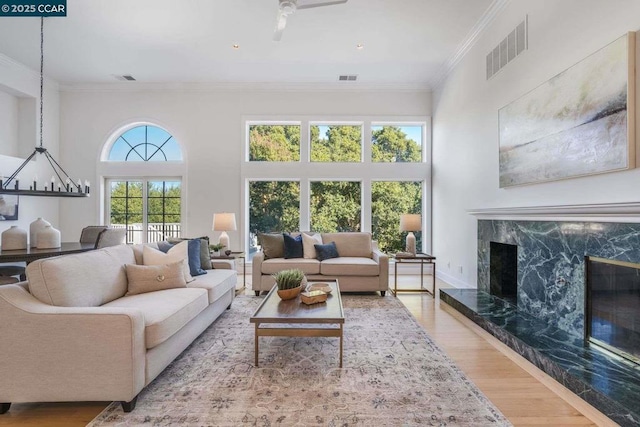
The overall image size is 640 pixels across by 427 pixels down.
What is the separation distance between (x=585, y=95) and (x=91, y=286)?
158 inches

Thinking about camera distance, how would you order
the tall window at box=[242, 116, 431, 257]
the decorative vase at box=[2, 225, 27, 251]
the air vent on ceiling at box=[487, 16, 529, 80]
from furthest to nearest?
the tall window at box=[242, 116, 431, 257] < the decorative vase at box=[2, 225, 27, 251] < the air vent on ceiling at box=[487, 16, 529, 80]

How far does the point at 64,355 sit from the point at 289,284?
5.36ft

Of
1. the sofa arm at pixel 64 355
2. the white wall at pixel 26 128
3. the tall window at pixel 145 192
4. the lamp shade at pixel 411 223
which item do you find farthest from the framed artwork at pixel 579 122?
the white wall at pixel 26 128

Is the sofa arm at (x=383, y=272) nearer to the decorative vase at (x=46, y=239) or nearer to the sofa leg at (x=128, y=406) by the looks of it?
the sofa leg at (x=128, y=406)

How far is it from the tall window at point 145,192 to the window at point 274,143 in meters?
1.46

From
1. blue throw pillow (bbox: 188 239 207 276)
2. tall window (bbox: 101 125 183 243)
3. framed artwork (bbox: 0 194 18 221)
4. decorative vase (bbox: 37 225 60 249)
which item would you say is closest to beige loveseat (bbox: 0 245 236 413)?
blue throw pillow (bbox: 188 239 207 276)

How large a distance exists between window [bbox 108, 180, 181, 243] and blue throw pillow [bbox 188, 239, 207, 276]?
290 centimetres

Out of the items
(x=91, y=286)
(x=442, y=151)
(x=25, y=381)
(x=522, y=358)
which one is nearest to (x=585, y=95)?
(x=522, y=358)

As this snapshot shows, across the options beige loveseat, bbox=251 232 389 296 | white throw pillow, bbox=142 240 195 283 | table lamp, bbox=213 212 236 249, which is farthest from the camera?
table lamp, bbox=213 212 236 249

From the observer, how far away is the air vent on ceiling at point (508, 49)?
11.0 ft

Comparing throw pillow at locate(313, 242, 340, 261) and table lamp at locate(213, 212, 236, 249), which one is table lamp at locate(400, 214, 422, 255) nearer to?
throw pillow at locate(313, 242, 340, 261)

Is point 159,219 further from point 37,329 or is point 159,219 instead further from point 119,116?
point 37,329

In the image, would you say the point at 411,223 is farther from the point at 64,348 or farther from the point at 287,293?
the point at 64,348

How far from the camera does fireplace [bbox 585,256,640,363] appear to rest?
85.0 inches
